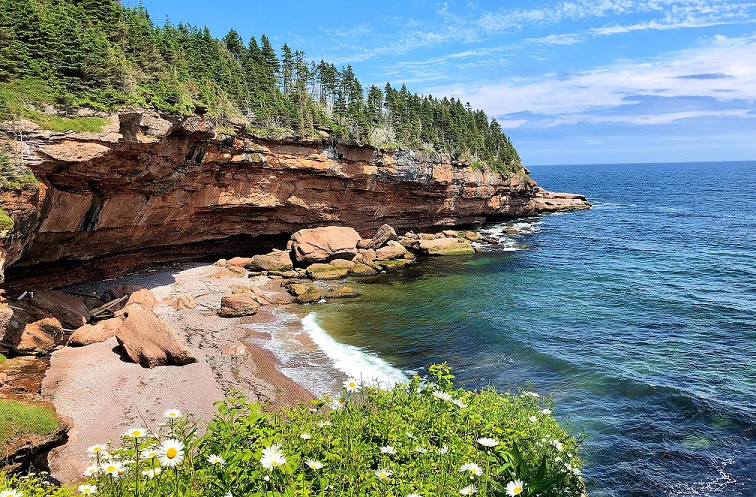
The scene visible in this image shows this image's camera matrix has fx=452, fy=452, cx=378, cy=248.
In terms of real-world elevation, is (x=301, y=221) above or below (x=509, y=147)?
below

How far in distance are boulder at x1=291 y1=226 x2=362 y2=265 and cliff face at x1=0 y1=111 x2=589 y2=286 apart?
357cm

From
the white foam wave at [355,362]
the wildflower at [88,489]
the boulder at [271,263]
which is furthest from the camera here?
the boulder at [271,263]

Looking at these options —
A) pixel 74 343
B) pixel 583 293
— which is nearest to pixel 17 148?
pixel 74 343

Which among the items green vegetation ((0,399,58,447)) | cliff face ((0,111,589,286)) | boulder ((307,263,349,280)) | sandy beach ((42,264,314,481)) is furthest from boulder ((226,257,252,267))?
green vegetation ((0,399,58,447))

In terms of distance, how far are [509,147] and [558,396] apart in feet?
194

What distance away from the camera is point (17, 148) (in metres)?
18.5

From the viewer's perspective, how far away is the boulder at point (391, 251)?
41781mm

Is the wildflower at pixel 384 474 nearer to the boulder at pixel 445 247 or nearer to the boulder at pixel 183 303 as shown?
the boulder at pixel 183 303

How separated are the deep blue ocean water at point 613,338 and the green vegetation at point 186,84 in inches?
631

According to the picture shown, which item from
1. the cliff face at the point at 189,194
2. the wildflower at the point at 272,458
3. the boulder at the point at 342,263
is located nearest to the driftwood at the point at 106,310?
the cliff face at the point at 189,194

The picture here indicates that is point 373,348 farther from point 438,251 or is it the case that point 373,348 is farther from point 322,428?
point 438,251

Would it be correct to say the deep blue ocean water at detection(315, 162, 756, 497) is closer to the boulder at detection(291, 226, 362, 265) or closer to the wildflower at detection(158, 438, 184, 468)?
the boulder at detection(291, 226, 362, 265)

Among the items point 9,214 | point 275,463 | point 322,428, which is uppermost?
point 9,214

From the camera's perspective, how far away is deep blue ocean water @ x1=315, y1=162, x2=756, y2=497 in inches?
553
